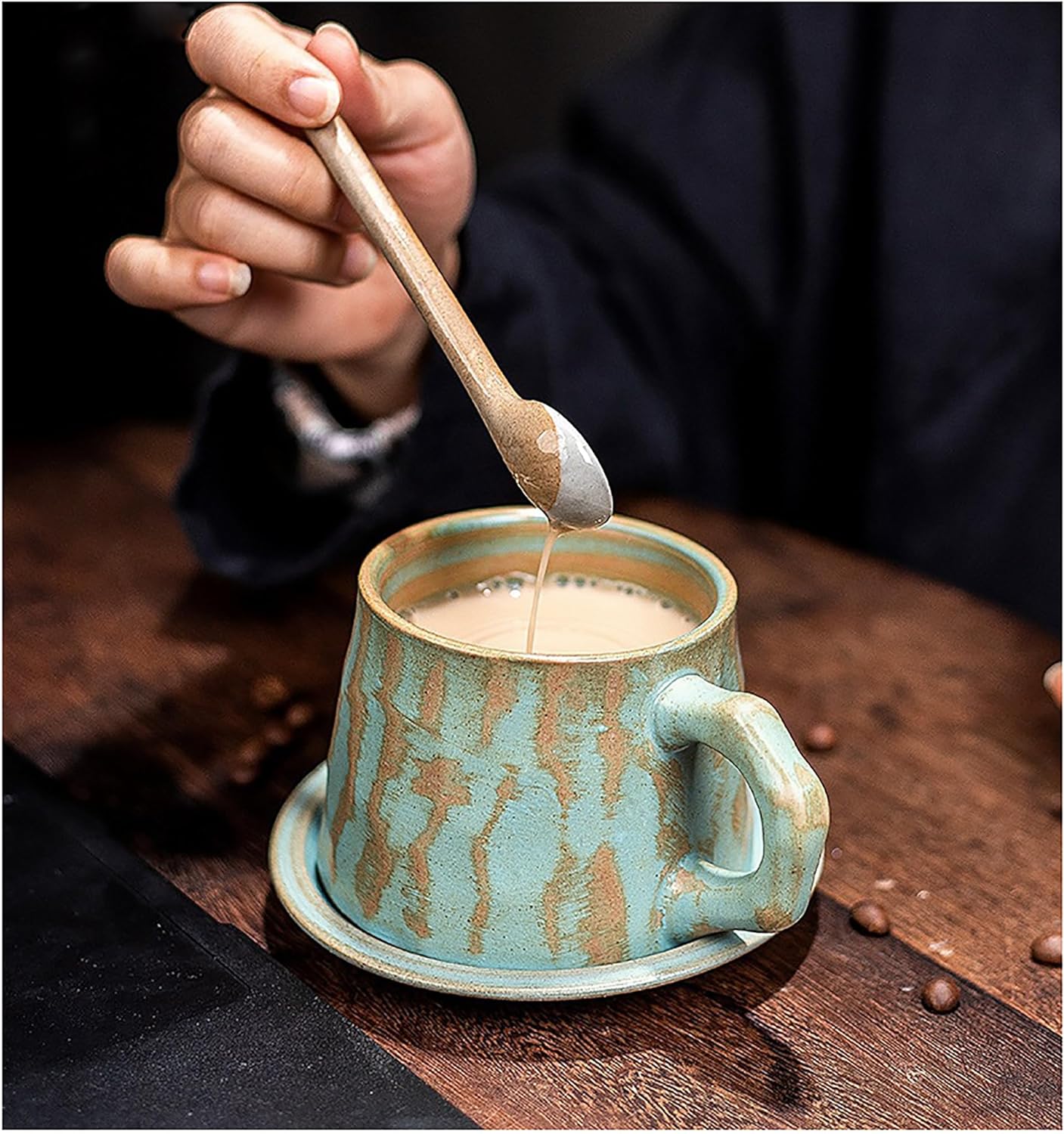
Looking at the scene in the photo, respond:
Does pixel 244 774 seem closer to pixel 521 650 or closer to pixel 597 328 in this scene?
pixel 521 650

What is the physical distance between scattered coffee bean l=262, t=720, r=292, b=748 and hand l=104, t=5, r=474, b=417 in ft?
0.79

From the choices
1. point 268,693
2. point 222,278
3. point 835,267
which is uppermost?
point 222,278

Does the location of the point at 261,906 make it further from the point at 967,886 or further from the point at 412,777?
the point at 967,886

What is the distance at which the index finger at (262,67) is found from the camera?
66 cm

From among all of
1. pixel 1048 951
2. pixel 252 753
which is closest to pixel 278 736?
pixel 252 753

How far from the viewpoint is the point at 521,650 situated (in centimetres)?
65

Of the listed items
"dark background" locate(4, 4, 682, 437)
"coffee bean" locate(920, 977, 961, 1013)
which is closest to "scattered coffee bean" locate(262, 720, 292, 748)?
"coffee bean" locate(920, 977, 961, 1013)

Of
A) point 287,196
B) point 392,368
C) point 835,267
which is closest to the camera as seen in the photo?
point 287,196

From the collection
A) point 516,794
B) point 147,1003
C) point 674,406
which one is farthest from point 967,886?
point 674,406

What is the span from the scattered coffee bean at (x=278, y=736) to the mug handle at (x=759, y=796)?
29cm

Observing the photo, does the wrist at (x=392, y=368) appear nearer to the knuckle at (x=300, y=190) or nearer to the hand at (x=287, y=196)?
the hand at (x=287, y=196)

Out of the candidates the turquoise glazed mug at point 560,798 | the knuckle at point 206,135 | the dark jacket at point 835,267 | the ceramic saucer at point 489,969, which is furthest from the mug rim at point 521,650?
the dark jacket at point 835,267

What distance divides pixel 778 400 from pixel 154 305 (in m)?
0.78

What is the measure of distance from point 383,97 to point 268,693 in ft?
1.14
